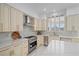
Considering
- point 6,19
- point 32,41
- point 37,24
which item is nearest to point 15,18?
point 6,19

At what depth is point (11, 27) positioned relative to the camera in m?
2.92

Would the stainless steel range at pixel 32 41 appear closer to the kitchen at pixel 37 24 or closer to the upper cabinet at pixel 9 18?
the kitchen at pixel 37 24

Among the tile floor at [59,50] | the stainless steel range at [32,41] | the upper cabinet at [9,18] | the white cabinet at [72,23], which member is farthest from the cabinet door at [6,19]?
the white cabinet at [72,23]

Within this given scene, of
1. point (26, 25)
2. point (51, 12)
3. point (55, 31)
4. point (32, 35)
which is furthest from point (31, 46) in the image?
point (51, 12)

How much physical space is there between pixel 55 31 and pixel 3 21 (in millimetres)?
1348

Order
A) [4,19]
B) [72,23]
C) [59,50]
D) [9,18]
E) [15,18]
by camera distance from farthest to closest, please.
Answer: [72,23], [15,18], [9,18], [4,19], [59,50]

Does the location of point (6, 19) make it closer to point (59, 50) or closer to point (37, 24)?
point (37, 24)

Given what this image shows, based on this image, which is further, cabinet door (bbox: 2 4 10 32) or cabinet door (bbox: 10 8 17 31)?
cabinet door (bbox: 10 8 17 31)

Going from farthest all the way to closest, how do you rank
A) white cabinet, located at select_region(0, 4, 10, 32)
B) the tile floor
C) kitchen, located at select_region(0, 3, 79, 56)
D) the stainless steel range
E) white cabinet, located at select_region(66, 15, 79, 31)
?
white cabinet, located at select_region(66, 15, 79, 31) < the stainless steel range < kitchen, located at select_region(0, 3, 79, 56) < white cabinet, located at select_region(0, 4, 10, 32) < the tile floor

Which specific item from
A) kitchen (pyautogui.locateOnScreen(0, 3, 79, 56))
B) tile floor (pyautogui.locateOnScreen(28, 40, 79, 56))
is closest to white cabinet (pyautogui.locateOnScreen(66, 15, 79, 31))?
kitchen (pyautogui.locateOnScreen(0, 3, 79, 56))

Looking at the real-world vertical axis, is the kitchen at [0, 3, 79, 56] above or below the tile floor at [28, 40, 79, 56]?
above

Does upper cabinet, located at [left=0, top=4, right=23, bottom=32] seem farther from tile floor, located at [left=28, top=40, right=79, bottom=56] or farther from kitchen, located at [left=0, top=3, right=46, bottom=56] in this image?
tile floor, located at [left=28, top=40, right=79, bottom=56]

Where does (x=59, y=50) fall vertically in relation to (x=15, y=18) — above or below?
below

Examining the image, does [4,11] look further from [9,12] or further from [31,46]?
[31,46]
